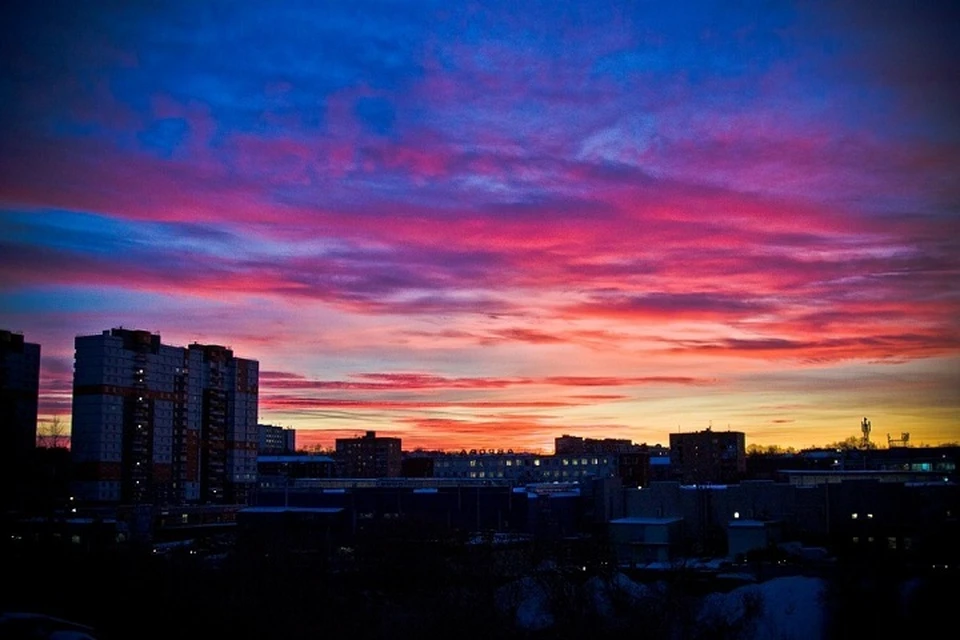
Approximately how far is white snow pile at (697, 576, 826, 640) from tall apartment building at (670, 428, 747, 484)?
4034 centimetres

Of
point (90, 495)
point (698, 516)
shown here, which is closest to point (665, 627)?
point (698, 516)

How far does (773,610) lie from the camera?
17.4m

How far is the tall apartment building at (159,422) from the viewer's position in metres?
49.3

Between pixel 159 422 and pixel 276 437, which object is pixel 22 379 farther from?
pixel 276 437

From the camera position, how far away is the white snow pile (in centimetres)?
1501

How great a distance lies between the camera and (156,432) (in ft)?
170

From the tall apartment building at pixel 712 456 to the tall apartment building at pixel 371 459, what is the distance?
29.2 metres

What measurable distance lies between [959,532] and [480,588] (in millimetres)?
20191

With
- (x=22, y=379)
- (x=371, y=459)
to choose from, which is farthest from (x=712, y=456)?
(x=22, y=379)

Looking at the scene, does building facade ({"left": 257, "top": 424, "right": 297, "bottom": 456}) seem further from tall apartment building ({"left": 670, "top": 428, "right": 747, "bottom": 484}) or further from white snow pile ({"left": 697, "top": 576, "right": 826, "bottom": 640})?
white snow pile ({"left": 697, "top": 576, "right": 826, "bottom": 640})

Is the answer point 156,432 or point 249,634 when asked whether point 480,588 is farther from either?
point 156,432

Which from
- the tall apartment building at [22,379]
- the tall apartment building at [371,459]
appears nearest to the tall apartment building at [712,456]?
the tall apartment building at [371,459]

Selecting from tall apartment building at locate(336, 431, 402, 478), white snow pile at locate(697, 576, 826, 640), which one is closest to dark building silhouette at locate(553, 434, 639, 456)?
tall apartment building at locate(336, 431, 402, 478)

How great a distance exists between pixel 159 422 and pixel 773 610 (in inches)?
1659
